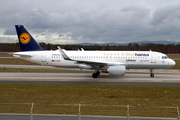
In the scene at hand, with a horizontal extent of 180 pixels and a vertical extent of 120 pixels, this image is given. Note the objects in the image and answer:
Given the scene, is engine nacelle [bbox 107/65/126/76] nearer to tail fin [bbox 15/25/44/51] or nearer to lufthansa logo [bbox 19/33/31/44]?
tail fin [bbox 15/25/44/51]

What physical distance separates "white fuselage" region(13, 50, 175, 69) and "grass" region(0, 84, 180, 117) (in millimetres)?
7234

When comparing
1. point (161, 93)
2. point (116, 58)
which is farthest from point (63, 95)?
point (116, 58)

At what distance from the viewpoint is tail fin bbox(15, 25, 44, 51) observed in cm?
2855

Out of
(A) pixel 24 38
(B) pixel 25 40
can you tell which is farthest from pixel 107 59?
(A) pixel 24 38

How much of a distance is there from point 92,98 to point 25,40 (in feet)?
54.3

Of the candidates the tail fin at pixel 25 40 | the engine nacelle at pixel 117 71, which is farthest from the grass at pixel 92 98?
the tail fin at pixel 25 40

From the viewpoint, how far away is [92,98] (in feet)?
53.0

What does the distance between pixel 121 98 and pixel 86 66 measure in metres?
10.5

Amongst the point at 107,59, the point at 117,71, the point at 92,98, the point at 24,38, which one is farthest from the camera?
the point at 24,38

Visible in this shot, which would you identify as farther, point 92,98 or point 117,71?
point 117,71

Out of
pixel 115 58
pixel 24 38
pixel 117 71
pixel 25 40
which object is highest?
pixel 24 38

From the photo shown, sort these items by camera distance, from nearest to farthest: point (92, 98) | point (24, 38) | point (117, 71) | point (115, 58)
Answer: point (92, 98)
point (117, 71)
point (115, 58)
point (24, 38)

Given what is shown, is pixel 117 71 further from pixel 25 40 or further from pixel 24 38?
pixel 24 38

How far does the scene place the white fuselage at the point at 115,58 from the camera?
2711 centimetres
